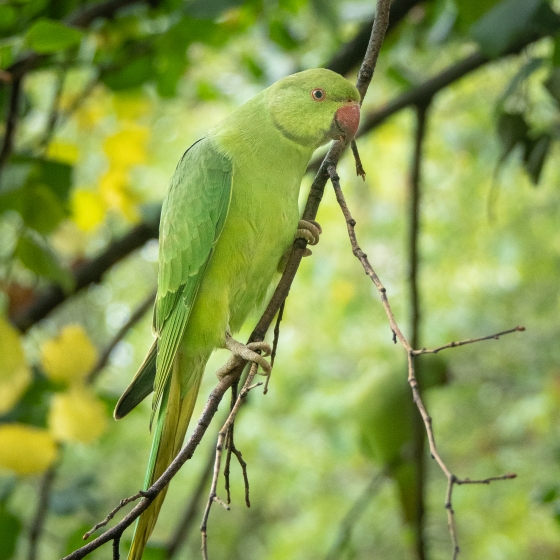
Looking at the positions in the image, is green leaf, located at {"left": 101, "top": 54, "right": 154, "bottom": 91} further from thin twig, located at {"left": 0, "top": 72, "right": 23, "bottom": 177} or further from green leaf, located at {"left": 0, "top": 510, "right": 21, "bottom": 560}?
green leaf, located at {"left": 0, "top": 510, "right": 21, "bottom": 560}

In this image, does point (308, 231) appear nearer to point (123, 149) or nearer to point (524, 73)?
point (524, 73)

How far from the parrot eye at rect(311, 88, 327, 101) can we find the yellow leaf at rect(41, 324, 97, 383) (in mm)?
1126

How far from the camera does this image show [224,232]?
1656 mm

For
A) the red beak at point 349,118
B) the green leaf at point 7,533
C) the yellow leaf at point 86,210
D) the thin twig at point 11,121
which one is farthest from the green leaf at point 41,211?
the red beak at point 349,118

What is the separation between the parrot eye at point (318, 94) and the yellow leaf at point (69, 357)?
113 centimetres

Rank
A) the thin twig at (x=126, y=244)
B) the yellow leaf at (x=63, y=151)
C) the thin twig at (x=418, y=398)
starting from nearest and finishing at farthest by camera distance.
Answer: the thin twig at (x=418, y=398), the thin twig at (x=126, y=244), the yellow leaf at (x=63, y=151)

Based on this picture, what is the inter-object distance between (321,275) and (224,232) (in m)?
2.88

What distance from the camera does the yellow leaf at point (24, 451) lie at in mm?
1958

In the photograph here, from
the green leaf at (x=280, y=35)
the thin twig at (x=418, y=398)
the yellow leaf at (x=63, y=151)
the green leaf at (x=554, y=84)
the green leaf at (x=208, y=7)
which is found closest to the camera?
the thin twig at (x=418, y=398)

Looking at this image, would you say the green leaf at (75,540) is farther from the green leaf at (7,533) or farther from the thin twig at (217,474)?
the thin twig at (217,474)

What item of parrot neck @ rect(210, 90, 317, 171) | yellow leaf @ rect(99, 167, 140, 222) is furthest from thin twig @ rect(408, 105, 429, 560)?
yellow leaf @ rect(99, 167, 140, 222)

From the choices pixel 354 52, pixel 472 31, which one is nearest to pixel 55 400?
pixel 354 52

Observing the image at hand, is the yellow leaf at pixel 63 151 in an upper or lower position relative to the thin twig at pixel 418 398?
upper

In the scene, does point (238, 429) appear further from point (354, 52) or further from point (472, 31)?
point (472, 31)
